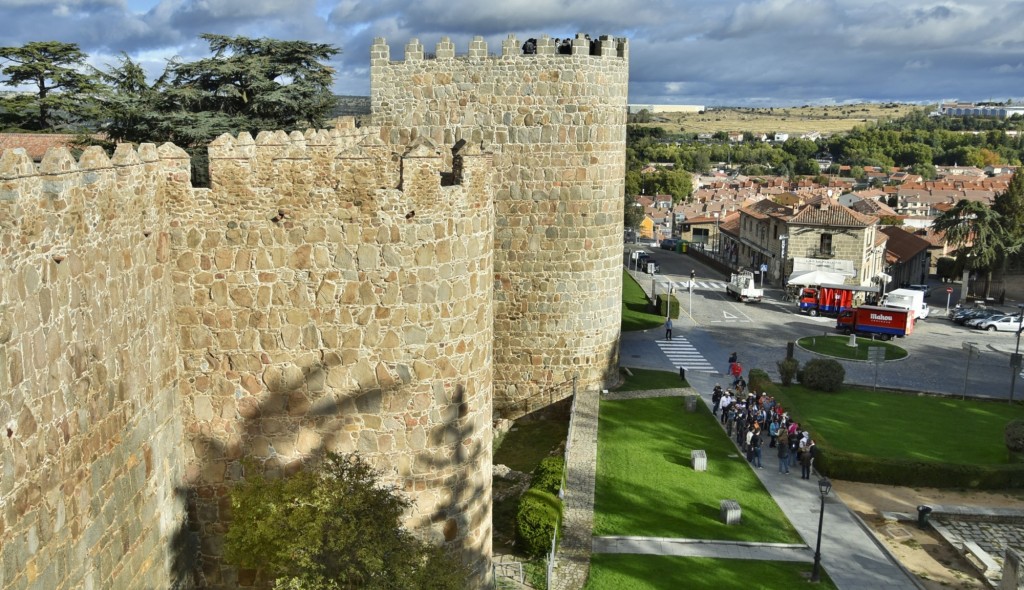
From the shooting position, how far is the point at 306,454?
389 inches

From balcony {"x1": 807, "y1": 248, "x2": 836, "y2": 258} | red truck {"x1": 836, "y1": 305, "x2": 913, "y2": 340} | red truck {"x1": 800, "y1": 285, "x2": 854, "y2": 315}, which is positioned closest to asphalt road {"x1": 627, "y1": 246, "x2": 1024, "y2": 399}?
red truck {"x1": 836, "y1": 305, "x2": 913, "y2": 340}

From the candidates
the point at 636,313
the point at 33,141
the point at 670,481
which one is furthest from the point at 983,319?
the point at 33,141

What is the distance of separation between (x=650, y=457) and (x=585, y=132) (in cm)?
842

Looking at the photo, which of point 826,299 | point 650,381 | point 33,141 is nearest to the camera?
point 33,141

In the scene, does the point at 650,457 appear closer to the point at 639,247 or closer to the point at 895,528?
the point at 895,528

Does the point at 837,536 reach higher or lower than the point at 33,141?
lower

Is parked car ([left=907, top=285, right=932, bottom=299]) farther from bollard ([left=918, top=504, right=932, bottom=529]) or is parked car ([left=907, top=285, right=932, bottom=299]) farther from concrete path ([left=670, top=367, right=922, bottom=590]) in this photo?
bollard ([left=918, top=504, right=932, bottom=529])

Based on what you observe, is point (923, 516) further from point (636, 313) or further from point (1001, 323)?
point (1001, 323)

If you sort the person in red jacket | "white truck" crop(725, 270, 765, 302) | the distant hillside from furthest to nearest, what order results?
"white truck" crop(725, 270, 765, 302) < the distant hillside < the person in red jacket

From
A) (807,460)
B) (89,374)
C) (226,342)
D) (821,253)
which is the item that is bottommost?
(807,460)

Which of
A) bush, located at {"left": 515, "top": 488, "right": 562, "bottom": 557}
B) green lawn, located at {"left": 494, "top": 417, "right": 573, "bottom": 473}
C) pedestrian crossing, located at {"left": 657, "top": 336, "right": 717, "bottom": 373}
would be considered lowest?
pedestrian crossing, located at {"left": 657, "top": 336, "right": 717, "bottom": 373}

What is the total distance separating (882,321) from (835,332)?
2.34 meters

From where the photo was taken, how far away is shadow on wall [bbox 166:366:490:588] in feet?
32.2

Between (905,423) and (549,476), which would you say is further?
(905,423)
